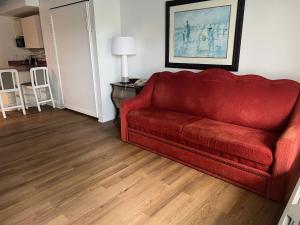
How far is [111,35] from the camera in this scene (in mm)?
3697

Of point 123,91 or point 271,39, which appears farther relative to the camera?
point 123,91

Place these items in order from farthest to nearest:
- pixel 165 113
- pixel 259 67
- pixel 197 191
A: pixel 165 113 < pixel 259 67 < pixel 197 191

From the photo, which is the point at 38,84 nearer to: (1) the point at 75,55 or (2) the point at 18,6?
(1) the point at 75,55

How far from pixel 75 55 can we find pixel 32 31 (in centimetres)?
189

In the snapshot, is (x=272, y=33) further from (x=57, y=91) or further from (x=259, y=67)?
(x=57, y=91)

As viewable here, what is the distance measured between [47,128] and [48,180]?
65.1 inches

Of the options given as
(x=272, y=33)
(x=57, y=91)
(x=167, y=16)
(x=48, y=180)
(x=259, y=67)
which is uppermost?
(x=167, y=16)

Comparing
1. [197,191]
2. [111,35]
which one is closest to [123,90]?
[111,35]

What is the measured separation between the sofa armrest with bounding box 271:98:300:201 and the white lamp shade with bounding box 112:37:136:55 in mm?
2463

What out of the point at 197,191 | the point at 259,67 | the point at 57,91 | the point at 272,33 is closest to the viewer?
the point at 197,191

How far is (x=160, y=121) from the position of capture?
2.56 metres

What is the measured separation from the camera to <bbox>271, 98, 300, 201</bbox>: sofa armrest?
5.53 feet

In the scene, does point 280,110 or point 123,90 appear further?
point 123,90

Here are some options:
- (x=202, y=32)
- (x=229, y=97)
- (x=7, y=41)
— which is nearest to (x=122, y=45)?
(x=202, y=32)
